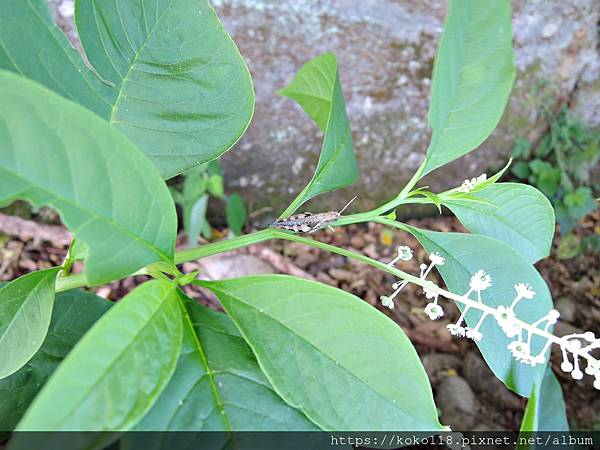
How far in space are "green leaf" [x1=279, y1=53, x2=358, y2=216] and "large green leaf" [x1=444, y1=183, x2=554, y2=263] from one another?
187 millimetres

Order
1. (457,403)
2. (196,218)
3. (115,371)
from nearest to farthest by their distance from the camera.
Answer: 1. (115,371)
2. (196,218)
3. (457,403)

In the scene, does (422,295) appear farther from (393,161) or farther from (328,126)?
(328,126)

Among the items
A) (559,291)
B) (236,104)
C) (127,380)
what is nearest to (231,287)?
(127,380)

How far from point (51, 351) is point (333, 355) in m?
0.53

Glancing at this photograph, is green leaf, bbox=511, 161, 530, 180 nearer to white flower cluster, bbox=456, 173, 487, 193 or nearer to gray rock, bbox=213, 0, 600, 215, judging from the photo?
gray rock, bbox=213, 0, 600, 215

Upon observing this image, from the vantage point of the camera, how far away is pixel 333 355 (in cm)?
66

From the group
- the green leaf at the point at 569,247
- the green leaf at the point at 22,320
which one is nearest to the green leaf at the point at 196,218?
the green leaf at the point at 22,320

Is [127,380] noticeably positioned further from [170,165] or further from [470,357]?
[470,357]

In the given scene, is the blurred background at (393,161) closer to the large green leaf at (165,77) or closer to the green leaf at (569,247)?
the green leaf at (569,247)

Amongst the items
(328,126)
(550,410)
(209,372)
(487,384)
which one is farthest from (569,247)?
(209,372)

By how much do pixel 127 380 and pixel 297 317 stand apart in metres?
0.22

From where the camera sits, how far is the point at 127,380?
518 mm

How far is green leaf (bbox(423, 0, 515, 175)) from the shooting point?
0.80 metres

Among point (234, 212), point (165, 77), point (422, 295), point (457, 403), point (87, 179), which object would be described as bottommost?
point (457, 403)
